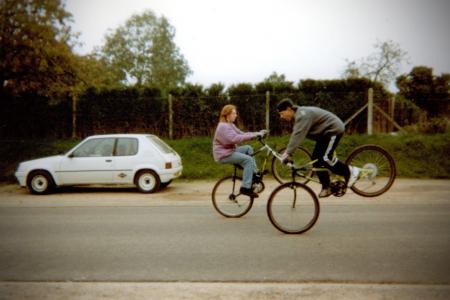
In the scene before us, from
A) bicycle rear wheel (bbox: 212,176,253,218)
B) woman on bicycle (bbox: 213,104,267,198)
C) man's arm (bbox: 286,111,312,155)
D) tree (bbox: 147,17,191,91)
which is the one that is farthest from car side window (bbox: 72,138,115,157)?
tree (bbox: 147,17,191,91)

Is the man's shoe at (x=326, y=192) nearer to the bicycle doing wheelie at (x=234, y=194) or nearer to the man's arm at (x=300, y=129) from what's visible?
the man's arm at (x=300, y=129)

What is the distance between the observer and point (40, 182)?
10.7 metres

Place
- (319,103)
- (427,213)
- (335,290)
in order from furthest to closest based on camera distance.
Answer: (319,103)
(427,213)
(335,290)

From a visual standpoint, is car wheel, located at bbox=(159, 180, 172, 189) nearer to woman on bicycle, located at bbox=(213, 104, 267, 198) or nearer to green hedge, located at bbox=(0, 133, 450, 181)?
green hedge, located at bbox=(0, 133, 450, 181)

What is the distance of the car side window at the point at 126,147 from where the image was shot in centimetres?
1070

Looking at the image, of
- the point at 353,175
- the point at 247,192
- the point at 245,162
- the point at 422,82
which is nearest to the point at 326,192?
the point at 353,175

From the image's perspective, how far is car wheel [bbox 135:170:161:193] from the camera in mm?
10516

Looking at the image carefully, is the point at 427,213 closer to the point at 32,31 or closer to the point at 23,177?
the point at 23,177

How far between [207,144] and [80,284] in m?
11.6

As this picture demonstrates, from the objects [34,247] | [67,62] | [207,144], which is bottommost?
[34,247]

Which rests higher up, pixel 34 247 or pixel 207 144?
pixel 207 144

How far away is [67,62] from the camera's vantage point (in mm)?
17109

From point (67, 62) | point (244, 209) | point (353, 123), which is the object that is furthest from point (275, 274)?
point (67, 62)

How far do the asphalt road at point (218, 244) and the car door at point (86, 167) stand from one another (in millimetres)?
1790
